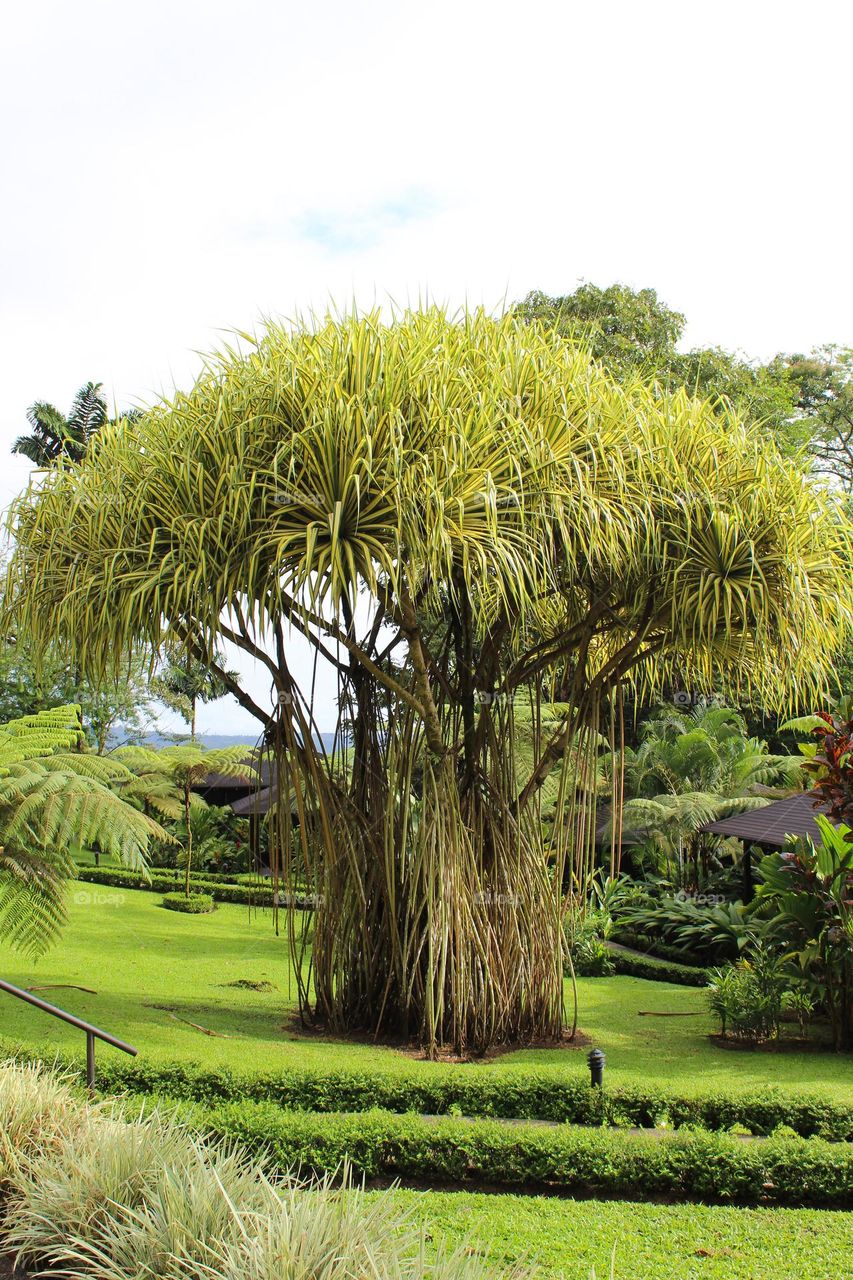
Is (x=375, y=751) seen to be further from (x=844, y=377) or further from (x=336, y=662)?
(x=844, y=377)

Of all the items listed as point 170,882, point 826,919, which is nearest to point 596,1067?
point 826,919

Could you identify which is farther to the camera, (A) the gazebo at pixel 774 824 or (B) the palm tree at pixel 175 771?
(B) the palm tree at pixel 175 771

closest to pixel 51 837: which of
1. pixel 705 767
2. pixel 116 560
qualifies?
pixel 116 560

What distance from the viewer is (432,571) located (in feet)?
24.0

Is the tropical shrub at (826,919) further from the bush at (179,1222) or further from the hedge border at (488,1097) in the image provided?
the bush at (179,1222)

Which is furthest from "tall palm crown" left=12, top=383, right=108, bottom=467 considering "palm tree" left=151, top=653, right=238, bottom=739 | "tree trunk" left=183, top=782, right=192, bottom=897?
"tree trunk" left=183, top=782, right=192, bottom=897

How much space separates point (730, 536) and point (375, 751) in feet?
11.3

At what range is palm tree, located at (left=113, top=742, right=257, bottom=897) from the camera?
20.7 meters

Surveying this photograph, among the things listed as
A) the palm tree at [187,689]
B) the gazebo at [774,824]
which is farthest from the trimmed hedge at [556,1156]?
the palm tree at [187,689]

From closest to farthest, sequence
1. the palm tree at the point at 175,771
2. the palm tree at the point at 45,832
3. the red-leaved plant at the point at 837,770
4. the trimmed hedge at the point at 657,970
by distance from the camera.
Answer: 1. the palm tree at the point at 45,832
2. the red-leaved plant at the point at 837,770
3. the trimmed hedge at the point at 657,970
4. the palm tree at the point at 175,771

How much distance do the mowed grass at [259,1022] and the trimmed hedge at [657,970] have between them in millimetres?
325

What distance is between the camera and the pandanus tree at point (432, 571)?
25.3ft

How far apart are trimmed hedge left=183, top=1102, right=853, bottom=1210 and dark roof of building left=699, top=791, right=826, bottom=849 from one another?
7.65 meters

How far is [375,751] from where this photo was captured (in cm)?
924
